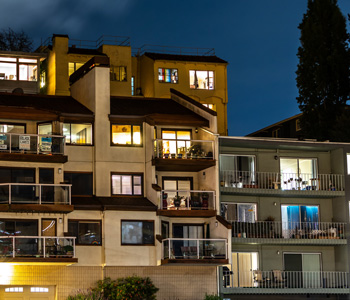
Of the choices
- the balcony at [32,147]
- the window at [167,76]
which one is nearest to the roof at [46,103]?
the balcony at [32,147]

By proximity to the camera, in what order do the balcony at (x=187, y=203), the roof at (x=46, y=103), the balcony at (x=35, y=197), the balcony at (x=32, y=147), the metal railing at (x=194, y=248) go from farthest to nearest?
the roof at (x=46, y=103)
the balcony at (x=187, y=203)
the metal railing at (x=194, y=248)
the balcony at (x=32, y=147)
the balcony at (x=35, y=197)

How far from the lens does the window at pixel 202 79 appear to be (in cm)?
7681

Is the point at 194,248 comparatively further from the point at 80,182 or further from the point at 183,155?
the point at 80,182

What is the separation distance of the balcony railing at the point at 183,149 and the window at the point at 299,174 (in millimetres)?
6085

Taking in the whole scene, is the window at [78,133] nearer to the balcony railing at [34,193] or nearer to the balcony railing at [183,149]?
the balcony railing at [183,149]

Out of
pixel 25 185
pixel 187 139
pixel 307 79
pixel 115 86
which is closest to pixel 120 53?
pixel 115 86

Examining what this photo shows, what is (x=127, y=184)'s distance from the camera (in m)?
54.8

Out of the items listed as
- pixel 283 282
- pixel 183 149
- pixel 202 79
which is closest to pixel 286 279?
pixel 283 282

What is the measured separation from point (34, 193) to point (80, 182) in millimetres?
3835

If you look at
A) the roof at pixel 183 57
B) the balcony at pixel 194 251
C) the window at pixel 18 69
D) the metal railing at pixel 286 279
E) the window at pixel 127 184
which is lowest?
the metal railing at pixel 286 279

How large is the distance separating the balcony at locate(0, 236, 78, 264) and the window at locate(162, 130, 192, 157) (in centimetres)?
851

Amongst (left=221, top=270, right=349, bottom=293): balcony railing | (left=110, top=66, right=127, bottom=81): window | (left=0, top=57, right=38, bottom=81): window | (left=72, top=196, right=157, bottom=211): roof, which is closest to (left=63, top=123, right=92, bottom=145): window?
(left=72, top=196, right=157, bottom=211): roof

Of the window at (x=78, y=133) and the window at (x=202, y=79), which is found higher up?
the window at (x=202, y=79)

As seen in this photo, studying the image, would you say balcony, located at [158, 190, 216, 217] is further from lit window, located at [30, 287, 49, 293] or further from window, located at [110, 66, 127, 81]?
window, located at [110, 66, 127, 81]
